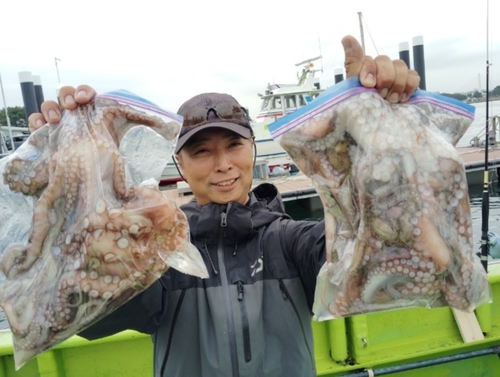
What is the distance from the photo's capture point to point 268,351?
1541 millimetres

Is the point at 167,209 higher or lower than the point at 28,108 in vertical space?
lower

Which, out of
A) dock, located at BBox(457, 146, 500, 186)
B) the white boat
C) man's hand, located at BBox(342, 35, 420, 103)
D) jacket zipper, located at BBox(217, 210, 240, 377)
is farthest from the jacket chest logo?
the white boat

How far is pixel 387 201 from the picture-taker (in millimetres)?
1109

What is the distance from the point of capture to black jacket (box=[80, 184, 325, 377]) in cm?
148

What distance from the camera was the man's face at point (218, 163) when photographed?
163 centimetres

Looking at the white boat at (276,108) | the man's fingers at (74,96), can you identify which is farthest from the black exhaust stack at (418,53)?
the man's fingers at (74,96)

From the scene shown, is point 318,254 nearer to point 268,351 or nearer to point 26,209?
point 268,351

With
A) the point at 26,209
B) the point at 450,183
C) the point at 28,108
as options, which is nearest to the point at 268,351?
the point at 450,183

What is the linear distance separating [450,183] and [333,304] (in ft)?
1.64

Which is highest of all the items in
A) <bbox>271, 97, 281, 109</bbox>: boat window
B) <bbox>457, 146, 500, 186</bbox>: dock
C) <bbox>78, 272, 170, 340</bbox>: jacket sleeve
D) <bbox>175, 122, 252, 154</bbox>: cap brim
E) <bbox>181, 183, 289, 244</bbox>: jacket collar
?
<bbox>271, 97, 281, 109</bbox>: boat window

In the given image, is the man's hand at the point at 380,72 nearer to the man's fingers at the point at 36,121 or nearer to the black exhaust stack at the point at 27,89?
the man's fingers at the point at 36,121

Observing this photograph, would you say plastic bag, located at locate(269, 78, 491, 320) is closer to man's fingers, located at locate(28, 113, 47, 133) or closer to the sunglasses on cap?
the sunglasses on cap

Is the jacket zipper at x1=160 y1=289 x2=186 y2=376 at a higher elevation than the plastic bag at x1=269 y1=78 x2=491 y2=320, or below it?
below

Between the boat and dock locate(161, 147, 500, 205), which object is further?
dock locate(161, 147, 500, 205)
